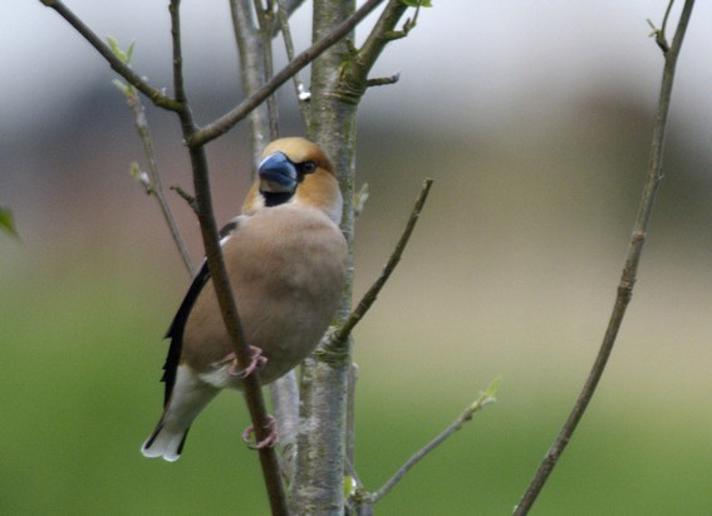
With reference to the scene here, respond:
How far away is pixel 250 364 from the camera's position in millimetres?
2367

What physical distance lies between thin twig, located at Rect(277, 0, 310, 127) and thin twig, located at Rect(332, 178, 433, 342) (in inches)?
18.6

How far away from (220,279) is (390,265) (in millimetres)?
407

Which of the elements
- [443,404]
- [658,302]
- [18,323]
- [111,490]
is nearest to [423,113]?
[658,302]

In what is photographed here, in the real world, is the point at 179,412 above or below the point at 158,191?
below

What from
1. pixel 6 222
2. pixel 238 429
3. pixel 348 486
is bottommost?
pixel 348 486

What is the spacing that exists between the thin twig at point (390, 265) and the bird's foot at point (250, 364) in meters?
0.17

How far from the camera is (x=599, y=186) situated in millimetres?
15664

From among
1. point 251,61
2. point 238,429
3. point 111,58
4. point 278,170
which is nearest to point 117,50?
point 251,61

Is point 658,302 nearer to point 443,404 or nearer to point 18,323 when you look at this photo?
point 443,404

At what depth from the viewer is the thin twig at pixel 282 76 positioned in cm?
194

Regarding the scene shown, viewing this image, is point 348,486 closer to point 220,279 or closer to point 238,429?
point 220,279

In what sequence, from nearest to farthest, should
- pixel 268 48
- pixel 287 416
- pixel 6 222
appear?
pixel 6 222, pixel 287 416, pixel 268 48

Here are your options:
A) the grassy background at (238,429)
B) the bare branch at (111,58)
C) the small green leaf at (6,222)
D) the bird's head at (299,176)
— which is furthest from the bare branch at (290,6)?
the grassy background at (238,429)

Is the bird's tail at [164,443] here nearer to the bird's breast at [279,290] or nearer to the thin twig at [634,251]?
the bird's breast at [279,290]
